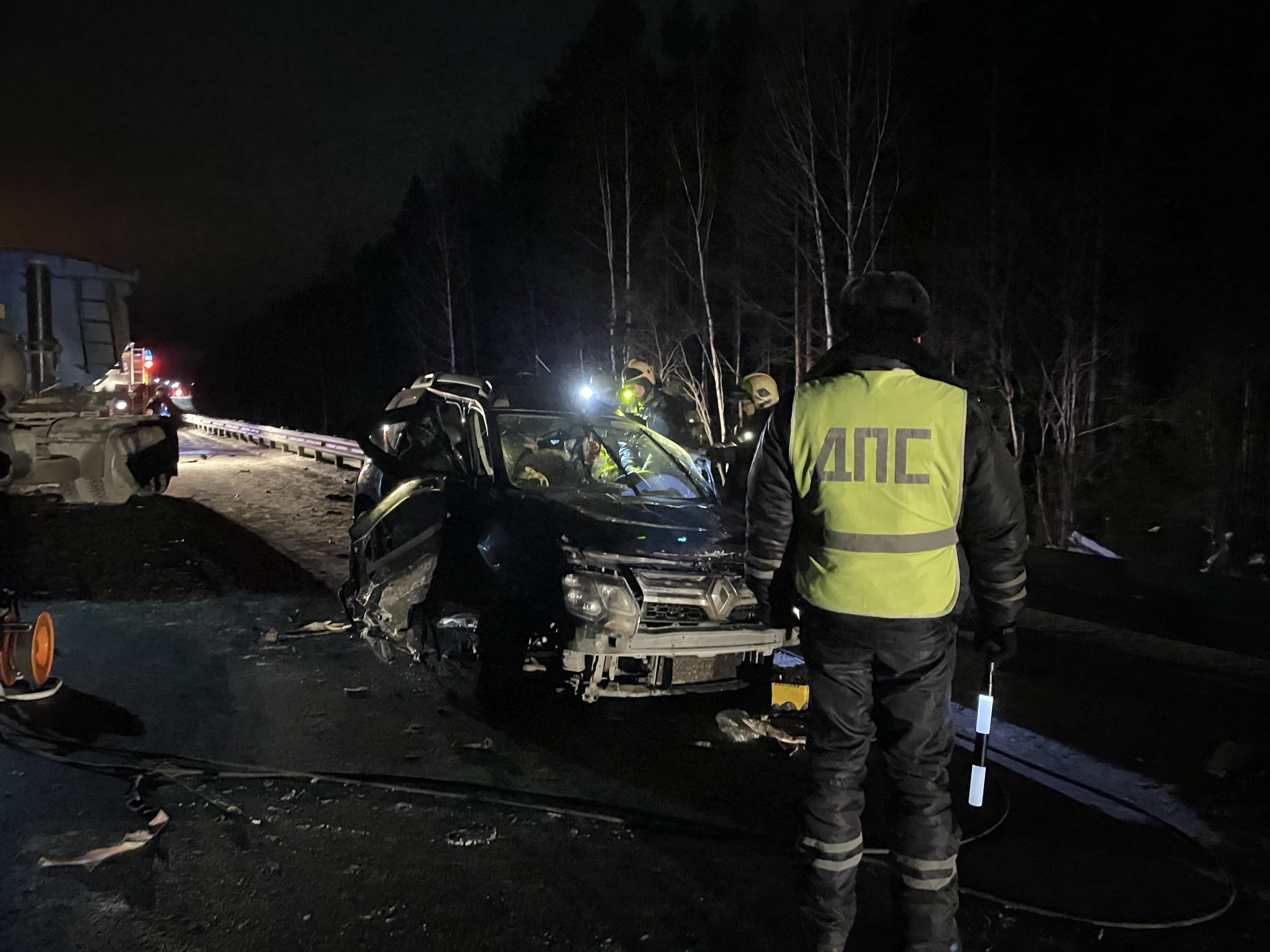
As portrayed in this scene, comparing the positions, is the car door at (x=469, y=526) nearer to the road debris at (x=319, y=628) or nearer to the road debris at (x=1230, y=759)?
the road debris at (x=319, y=628)

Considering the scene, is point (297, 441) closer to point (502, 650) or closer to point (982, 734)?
point (502, 650)

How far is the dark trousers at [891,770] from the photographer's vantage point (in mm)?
2520

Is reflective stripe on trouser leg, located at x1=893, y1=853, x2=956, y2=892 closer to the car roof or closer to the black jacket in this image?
the black jacket

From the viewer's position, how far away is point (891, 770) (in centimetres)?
262

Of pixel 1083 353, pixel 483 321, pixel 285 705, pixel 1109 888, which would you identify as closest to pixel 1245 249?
pixel 1083 353

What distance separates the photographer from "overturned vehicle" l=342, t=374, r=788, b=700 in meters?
4.27

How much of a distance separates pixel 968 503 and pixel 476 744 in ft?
9.08

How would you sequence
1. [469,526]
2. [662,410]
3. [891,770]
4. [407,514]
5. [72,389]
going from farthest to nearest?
1. [72,389]
2. [662,410]
3. [407,514]
4. [469,526]
5. [891,770]

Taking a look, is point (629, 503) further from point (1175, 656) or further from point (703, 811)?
point (1175, 656)

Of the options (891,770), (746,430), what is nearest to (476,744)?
(891,770)

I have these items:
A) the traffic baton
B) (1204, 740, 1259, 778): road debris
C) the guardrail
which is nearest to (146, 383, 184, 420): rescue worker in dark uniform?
the guardrail

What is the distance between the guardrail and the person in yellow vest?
1000 cm

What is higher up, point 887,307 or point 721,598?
point 887,307

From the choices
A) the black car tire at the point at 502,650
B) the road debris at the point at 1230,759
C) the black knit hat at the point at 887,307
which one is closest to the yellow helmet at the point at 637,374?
the black car tire at the point at 502,650
